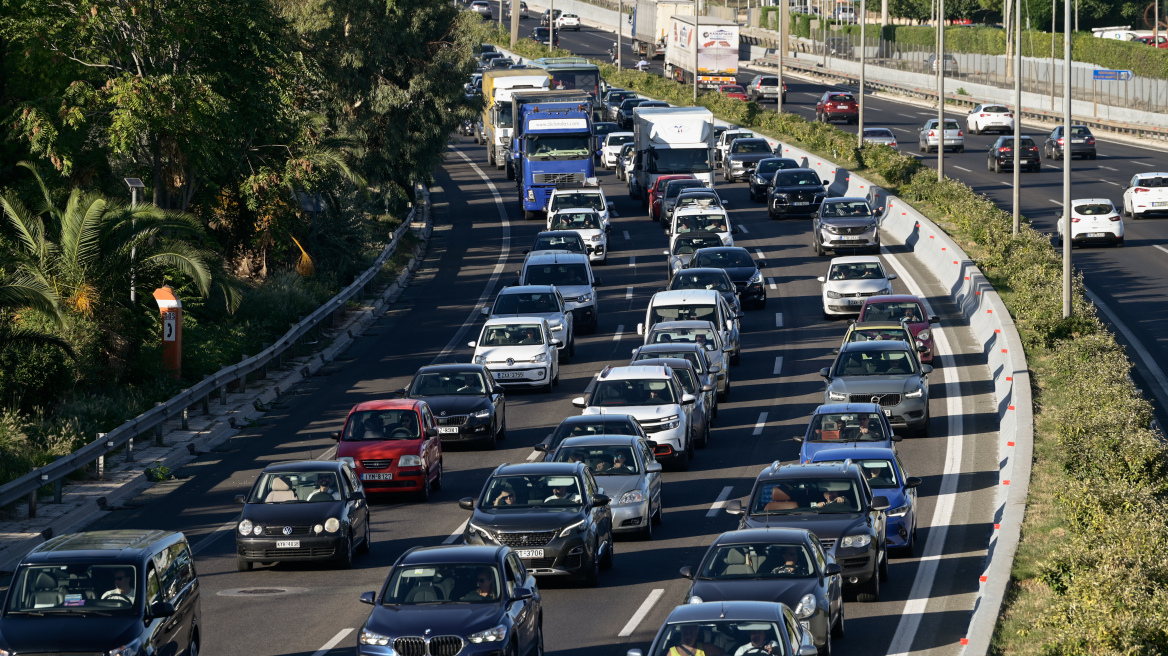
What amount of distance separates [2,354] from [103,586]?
14.7m

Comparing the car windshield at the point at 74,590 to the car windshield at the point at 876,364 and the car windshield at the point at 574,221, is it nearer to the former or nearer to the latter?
the car windshield at the point at 876,364

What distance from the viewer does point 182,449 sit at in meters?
26.9

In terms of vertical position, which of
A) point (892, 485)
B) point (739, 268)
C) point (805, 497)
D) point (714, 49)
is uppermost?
point (714, 49)

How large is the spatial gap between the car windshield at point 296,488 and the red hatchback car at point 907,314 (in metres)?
16.0

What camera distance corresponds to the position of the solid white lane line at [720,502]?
72.8 feet

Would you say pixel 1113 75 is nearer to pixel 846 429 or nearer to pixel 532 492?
pixel 846 429

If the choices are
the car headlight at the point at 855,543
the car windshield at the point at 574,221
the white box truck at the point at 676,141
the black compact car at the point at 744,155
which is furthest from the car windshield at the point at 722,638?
the black compact car at the point at 744,155

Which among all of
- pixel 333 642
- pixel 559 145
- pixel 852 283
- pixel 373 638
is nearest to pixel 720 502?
pixel 333 642

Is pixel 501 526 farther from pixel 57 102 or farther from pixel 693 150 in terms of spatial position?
pixel 693 150

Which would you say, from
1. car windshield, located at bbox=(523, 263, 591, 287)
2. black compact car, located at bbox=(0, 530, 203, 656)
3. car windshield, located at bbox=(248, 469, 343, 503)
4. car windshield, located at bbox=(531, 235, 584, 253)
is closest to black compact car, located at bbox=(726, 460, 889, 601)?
car windshield, located at bbox=(248, 469, 343, 503)

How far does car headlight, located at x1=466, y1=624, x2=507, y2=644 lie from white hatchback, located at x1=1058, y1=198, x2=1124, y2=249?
3749cm

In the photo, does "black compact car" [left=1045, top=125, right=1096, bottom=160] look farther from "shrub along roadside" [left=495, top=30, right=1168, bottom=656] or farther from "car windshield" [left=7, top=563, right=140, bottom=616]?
"car windshield" [left=7, top=563, right=140, bottom=616]

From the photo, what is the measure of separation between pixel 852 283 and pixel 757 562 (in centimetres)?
2324

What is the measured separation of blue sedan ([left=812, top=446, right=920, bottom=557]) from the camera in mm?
19078
